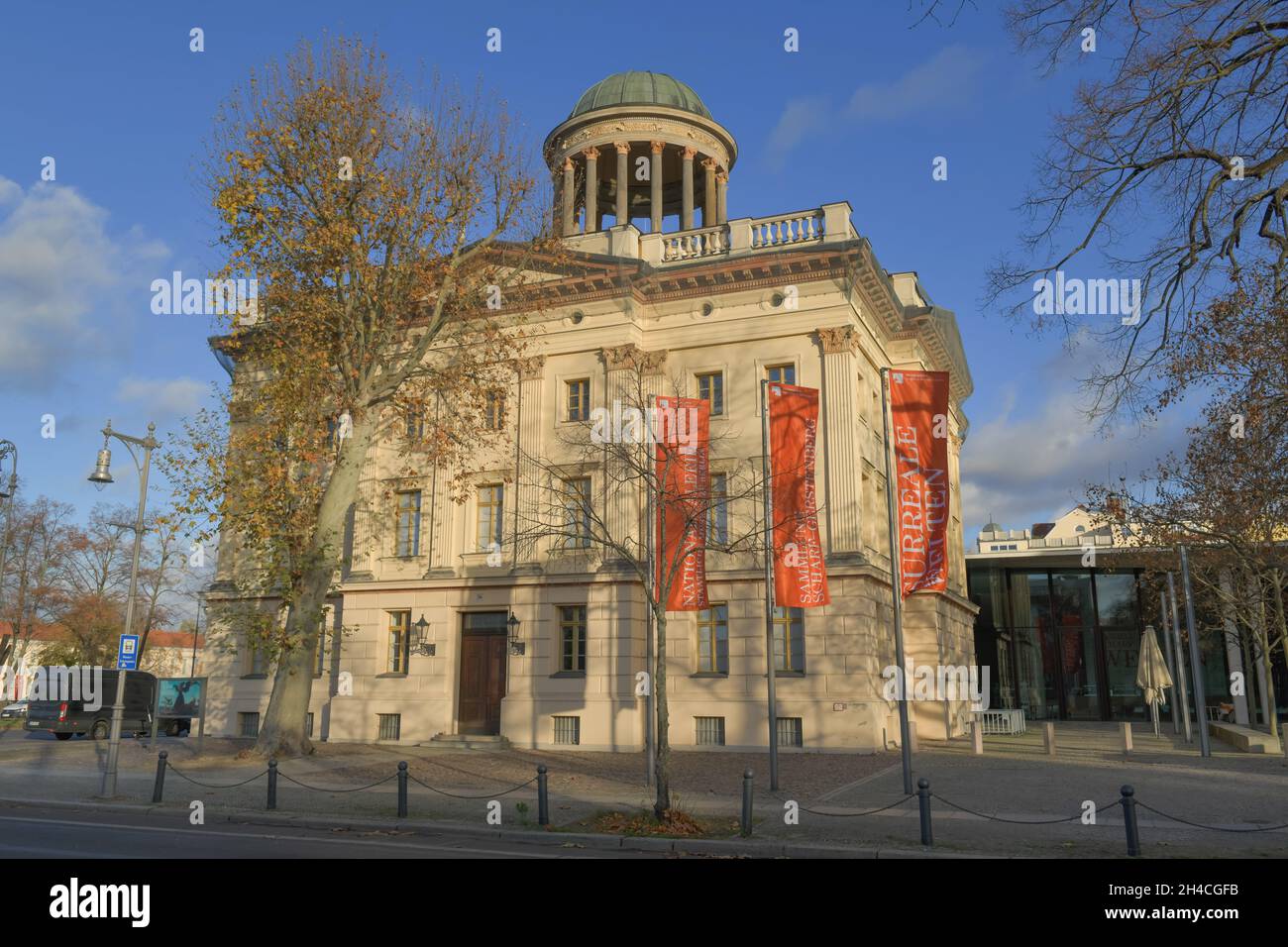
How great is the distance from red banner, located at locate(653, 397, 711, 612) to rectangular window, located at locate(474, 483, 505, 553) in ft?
28.0

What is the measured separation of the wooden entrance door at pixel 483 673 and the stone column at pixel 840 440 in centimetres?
1041

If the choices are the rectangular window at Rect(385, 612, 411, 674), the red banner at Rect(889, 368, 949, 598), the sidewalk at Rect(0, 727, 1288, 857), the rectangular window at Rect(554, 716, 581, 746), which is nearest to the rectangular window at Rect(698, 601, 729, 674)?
the sidewalk at Rect(0, 727, 1288, 857)

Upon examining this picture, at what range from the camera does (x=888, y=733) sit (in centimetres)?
2791

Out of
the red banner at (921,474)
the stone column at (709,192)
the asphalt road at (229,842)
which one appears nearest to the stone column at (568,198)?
the stone column at (709,192)

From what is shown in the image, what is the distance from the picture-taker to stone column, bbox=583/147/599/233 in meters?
36.6

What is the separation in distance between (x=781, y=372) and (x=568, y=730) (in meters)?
12.2

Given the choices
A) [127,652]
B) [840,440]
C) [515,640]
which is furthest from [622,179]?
[127,652]

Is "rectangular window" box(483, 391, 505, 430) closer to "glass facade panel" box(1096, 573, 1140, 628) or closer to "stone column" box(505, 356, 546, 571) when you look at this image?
"stone column" box(505, 356, 546, 571)

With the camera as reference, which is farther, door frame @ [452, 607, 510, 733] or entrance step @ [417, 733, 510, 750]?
Result: door frame @ [452, 607, 510, 733]

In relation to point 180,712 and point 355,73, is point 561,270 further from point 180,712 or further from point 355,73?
point 180,712

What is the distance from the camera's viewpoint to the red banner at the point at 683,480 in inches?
804

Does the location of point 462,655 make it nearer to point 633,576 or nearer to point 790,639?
point 633,576
